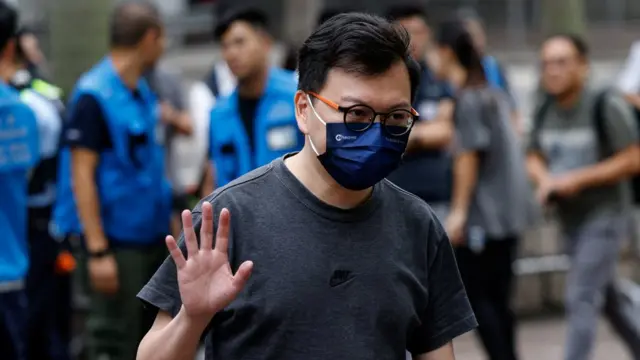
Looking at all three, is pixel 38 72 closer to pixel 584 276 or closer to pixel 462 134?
pixel 462 134

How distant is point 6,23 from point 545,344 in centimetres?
462

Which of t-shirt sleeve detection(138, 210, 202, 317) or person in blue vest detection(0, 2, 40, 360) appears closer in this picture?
t-shirt sleeve detection(138, 210, 202, 317)

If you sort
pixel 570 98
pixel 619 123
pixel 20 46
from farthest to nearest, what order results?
1. pixel 20 46
2. pixel 570 98
3. pixel 619 123

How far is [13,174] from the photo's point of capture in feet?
18.5

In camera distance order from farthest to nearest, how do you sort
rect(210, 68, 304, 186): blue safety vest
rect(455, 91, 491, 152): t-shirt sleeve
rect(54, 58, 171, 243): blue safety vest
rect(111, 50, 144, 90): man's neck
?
1. rect(455, 91, 491, 152): t-shirt sleeve
2. rect(111, 50, 144, 90): man's neck
3. rect(54, 58, 171, 243): blue safety vest
4. rect(210, 68, 304, 186): blue safety vest

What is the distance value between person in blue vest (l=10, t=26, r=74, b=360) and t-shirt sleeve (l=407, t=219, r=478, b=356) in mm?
4336

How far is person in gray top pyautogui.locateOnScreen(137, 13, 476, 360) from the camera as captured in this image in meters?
3.04

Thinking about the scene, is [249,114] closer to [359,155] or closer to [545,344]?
[359,155]

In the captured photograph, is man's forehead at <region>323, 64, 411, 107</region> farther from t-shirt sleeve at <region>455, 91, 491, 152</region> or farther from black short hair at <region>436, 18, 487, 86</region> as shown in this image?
black short hair at <region>436, 18, 487, 86</region>

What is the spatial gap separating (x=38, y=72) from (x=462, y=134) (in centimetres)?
293

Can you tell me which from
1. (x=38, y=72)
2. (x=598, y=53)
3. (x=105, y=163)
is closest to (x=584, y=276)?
(x=105, y=163)

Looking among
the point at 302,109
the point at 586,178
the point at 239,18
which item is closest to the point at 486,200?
the point at 586,178

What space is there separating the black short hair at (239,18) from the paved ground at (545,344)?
10.2 feet

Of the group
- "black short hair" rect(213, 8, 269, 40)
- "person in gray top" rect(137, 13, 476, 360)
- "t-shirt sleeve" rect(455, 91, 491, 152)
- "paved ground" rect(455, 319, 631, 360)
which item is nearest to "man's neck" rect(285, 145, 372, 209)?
"person in gray top" rect(137, 13, 476, 360)
